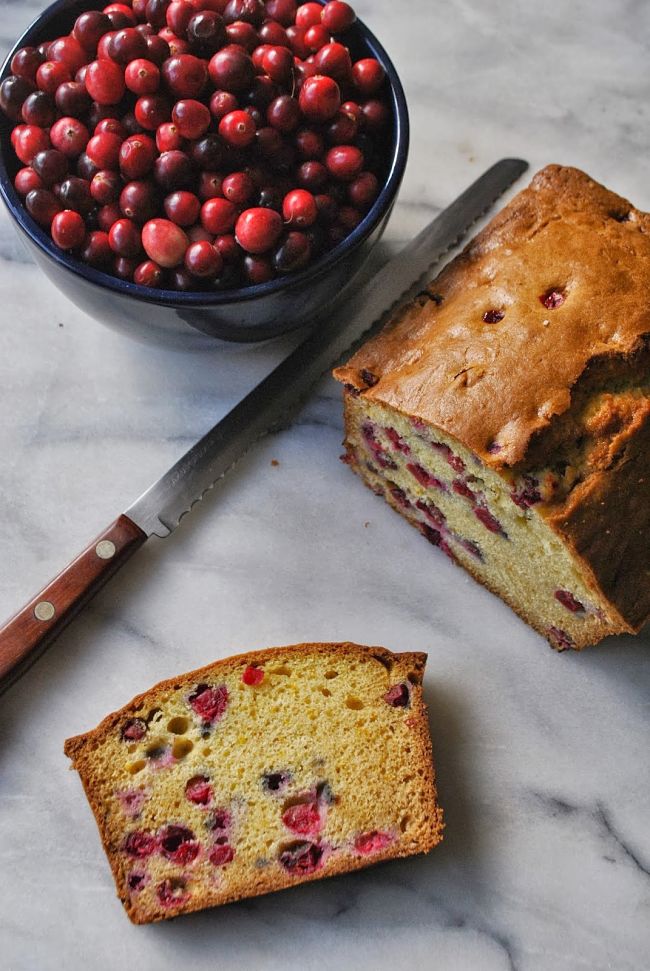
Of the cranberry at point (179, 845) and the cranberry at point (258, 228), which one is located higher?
the cranberry at point (258, 228)

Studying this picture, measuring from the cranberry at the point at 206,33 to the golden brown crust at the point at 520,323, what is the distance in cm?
89

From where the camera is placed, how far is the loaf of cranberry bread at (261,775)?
261cm

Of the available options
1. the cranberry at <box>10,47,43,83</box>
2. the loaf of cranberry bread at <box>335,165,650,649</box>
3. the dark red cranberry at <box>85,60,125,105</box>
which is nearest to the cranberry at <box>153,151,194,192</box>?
the dark red cranberry at <box>85,60,125,105</box>

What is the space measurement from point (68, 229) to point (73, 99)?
1.17 feet

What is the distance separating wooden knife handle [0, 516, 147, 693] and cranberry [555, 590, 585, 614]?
122cm

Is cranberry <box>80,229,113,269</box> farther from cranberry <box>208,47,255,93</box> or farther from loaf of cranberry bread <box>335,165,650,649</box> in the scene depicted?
loaf of cranberry bread <box>335,165,650,649</box>

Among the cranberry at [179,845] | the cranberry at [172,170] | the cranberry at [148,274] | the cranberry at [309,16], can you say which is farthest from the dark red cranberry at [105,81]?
the cranberry at [179,845]

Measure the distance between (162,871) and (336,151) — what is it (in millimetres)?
1997

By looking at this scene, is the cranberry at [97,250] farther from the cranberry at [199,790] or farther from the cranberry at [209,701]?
the cranberry at [199,790]

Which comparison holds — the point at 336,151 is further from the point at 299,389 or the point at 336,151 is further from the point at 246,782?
the point at 246,782

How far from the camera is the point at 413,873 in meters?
2.74

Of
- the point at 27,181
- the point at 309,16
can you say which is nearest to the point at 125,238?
the point at 27,181

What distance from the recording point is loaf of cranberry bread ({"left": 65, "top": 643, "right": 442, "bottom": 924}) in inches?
103

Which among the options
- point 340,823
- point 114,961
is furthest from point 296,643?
point 114,961
